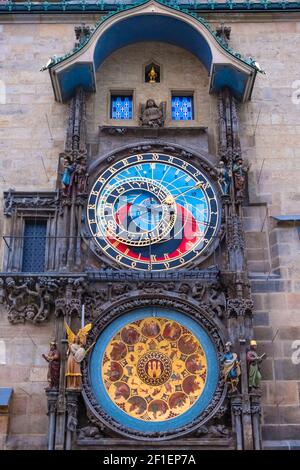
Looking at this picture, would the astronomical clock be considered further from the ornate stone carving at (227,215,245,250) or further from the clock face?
the ornate stone carving at (227,215,245,250)

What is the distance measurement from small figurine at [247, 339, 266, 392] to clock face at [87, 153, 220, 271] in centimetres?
203

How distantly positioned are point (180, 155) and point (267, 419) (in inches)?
196

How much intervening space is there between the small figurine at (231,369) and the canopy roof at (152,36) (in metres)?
5.39

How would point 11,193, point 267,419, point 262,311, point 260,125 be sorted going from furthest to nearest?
1. point 260,125
2. point 11,193
3. point 262,311
4. point 267,419

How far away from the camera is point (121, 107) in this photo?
14.6 metres

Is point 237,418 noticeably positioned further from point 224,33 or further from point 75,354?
point 224,33

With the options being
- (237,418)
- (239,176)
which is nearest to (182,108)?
(239,176)

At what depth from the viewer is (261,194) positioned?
537 inches

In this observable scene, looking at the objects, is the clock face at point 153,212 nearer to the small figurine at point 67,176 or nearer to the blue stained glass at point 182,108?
the small figurine at point 67,176

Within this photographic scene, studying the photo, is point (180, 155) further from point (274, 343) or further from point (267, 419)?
point (267, 419)

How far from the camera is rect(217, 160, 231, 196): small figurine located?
13172mm

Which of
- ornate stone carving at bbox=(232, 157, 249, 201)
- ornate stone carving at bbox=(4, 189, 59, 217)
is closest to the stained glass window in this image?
ornate stone carving at bbox=(4, 189, 59, 217)
